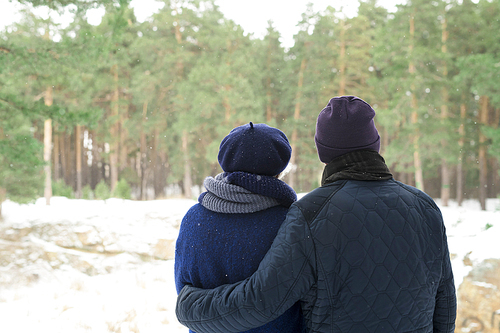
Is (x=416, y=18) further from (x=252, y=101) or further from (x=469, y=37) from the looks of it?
(x=252, y=101)

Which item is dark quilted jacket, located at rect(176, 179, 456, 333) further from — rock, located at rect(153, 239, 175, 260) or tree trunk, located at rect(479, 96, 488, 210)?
tree trunk, located at rect(479, 96, 488, 210)

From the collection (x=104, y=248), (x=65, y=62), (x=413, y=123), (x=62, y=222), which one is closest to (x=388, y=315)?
(x=65, y=62)

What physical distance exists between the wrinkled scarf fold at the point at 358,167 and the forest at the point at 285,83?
865cm

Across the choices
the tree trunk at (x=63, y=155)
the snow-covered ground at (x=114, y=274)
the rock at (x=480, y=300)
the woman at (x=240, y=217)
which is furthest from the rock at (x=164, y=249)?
the tree trunk at (x=63, y=155)

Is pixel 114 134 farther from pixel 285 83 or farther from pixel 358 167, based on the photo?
pixel 358 167

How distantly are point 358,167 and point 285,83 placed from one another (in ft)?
53.4

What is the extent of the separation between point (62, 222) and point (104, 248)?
1654mm

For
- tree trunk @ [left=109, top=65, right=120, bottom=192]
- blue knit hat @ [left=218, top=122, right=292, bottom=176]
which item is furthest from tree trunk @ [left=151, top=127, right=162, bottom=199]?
blue knit hat @ [left=218, top=122, right=292, bottom=176]

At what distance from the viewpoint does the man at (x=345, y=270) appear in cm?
113

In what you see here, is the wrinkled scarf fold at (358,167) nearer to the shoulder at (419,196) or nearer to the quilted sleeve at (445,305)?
the shoulder at (419,196)

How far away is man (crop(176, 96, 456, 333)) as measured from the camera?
1.13 meters

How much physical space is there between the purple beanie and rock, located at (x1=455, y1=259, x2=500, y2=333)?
4.98 m

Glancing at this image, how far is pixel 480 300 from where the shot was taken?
5234mm

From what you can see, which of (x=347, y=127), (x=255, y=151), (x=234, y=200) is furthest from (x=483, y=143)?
(x=234, y=200)
